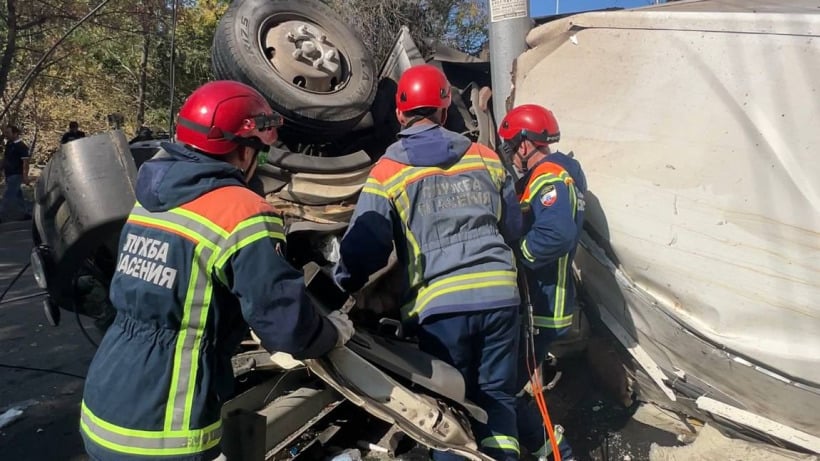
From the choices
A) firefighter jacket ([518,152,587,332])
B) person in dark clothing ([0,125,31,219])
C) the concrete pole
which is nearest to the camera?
firefighter jacket ([518,152,587,332])

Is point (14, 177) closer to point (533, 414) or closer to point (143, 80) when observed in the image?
point (143, 80)

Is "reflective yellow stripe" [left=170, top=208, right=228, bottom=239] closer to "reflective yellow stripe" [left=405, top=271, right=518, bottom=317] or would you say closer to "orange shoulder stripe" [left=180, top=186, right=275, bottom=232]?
"orange shoulder stripe" [left=180, top=186, right=275, bottom=232]

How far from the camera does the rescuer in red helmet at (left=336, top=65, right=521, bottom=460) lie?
8.19ft

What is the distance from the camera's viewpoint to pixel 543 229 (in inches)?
113

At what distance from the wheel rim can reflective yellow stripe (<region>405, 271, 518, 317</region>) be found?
1595 millimetres

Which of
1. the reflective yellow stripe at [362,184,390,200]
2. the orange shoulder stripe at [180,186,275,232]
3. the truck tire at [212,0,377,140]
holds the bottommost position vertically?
the reflective yellow stripe at [362,184,390,200]

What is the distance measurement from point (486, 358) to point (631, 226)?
95 centimetres

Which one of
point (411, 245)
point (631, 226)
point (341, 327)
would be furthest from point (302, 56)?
point (341, 327)

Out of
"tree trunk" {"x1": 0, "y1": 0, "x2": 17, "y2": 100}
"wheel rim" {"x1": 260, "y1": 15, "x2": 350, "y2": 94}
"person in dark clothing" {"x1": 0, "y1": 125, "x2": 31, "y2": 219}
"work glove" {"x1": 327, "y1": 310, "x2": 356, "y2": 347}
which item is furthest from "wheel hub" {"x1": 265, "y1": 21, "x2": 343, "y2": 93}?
"person in dark clothing" {"x1": 0, "y1": 125, "x2": 31, "y2": 219}

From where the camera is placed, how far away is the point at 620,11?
3.10 meters

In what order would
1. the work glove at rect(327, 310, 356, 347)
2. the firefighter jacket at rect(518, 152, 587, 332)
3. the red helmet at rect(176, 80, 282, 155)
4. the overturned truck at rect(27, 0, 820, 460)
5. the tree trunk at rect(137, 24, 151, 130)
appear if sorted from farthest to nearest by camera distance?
1. the tree trunk at rect(137, 24, 151, 130)
2. the firefighter jacket at rect(518, 152, 587, 332)
3. the overturned truck at rect(27, 0, 820, 460)
4. the work glove at rect(327, 310, 356, 347)
5. the red helmet at rect(176, 80, 282, 155)

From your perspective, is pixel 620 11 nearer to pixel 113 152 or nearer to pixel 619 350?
pixel 619 350

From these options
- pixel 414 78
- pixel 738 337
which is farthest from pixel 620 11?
pixel 738 337

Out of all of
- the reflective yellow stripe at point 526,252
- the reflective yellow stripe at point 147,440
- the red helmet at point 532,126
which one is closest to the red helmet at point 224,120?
the reflective yellow stripe at point 147,440
